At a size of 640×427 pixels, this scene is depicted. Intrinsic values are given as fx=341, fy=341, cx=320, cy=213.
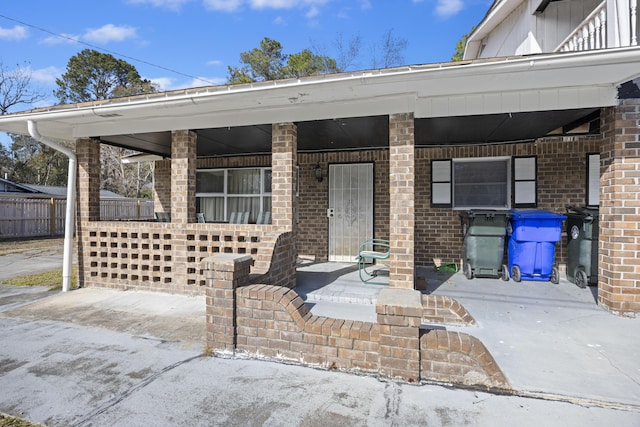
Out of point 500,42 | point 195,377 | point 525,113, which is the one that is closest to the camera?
point 195,377

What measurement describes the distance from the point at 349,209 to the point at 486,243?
2.88 metres

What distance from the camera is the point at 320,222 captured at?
7.80 metres

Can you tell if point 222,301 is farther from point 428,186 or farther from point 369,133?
point 428,186

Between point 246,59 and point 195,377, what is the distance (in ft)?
76.2

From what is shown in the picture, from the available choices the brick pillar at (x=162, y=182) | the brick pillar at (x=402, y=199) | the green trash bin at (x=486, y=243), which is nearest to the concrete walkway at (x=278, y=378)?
the brick pillar at (x=402, y=199)

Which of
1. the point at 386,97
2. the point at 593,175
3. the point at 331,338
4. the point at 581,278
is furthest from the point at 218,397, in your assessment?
the point at 593,175

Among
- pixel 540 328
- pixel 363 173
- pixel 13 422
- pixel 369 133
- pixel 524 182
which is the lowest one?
pixel 13 422

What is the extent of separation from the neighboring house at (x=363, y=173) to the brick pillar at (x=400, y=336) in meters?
0.01

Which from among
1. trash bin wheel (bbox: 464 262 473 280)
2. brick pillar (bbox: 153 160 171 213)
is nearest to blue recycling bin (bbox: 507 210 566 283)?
trash bin wheel (bbox: 464 262 473 280)

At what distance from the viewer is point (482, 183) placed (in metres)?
6.91

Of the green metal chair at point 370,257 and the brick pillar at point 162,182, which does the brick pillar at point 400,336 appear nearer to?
the green metal chair at point 370,257

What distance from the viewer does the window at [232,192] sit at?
8.13 m

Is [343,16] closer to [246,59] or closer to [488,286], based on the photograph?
[246,59]

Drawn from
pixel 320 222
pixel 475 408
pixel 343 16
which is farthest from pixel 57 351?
pixel 343 16
